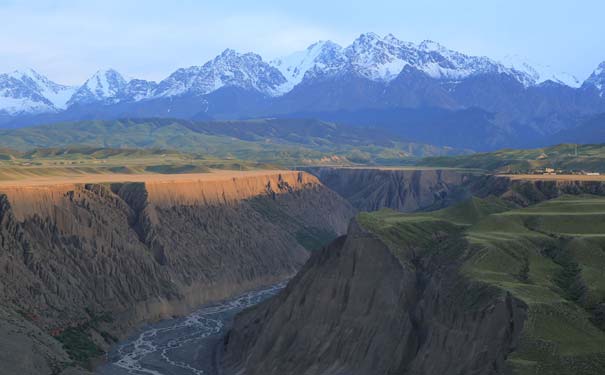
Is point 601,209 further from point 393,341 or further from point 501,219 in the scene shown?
point 393,341

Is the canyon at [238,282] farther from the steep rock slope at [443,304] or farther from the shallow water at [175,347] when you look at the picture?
the shallow water at [175,347]

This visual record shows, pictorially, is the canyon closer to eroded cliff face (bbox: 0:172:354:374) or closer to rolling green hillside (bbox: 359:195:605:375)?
eroded cliff face (bbox: 0:172:354:374)

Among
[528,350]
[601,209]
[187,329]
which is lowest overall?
[187,329]

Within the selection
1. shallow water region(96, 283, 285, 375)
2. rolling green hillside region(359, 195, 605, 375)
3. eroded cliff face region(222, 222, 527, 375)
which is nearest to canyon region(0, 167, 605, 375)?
eroded cliff face region(222, 222, 527, 375)

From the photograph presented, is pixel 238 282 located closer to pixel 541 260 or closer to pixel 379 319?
pixel 379 319

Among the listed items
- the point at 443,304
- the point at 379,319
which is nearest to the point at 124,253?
the point at 379,319

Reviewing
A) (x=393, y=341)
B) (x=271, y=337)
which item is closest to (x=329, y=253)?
(x=271, y=337)
